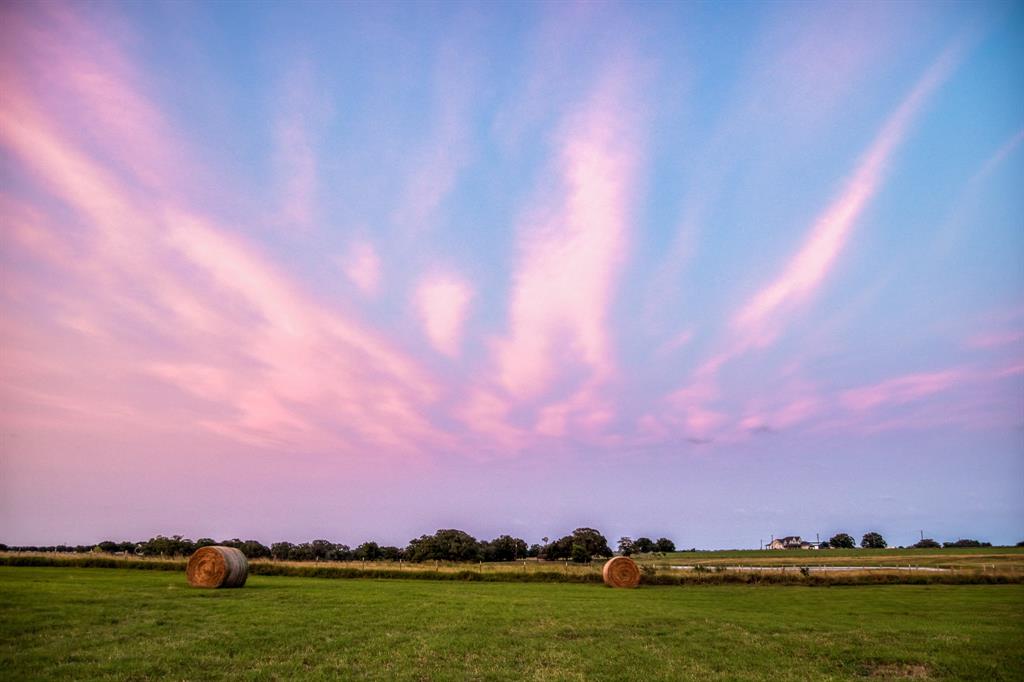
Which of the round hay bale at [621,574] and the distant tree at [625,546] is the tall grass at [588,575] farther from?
the distant tree at [625,546]

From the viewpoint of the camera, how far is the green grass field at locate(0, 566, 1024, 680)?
15.8 metres

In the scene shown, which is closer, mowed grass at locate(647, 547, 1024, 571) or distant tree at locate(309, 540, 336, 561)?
mowed grass at locate(647, 547, 1024, 571)

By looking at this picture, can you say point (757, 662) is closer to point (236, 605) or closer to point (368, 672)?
point (368, 672)

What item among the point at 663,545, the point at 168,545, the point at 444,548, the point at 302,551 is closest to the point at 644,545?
the point at 663,545

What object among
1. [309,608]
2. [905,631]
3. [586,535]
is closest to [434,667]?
[309,608]

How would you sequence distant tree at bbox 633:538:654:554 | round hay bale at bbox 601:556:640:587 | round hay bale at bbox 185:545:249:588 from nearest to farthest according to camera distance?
round hay bale at bbox 185:545:249:588
round hay bale at bbox 601:556:640:587
distant tree at bbox 633:538:654:554

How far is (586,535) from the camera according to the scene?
5074 inches

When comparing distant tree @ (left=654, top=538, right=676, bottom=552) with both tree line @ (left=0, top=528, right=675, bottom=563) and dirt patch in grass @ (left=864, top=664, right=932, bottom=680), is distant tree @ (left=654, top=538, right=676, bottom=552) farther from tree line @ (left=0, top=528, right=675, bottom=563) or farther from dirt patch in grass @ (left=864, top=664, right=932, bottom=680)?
dirt patch in grass @ (left=864, top=664, right=932, bottom=680)

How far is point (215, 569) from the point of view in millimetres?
32219

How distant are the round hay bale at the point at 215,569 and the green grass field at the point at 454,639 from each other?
5.16 feet

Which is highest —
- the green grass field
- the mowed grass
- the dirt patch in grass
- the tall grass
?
the mowed grass

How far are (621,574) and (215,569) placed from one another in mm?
30719

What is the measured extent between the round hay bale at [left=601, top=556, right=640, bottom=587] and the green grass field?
17645mm

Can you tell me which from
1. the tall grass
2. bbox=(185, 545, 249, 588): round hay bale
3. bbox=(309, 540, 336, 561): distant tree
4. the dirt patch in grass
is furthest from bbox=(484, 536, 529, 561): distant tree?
the dirt patch in grass
